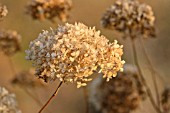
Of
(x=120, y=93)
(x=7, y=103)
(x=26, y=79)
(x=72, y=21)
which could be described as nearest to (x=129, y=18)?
(x=120, y=93)

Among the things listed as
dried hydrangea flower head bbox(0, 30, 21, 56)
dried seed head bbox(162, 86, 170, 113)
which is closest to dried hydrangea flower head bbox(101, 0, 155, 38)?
dried seed head bbox(162, 86, 170, 113)

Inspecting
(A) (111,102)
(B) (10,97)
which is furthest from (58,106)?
(B) (10,97)

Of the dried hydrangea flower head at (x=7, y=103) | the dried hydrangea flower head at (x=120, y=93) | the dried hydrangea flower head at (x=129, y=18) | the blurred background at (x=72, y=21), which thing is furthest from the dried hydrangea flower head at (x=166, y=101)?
the blurred background at (x=72, y=21)

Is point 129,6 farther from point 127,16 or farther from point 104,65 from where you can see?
point 104,65

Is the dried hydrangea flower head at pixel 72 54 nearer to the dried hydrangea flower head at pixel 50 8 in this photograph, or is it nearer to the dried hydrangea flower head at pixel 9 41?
the dried hydrangea flower head at pixel 50 8

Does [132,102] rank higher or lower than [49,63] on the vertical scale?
higher

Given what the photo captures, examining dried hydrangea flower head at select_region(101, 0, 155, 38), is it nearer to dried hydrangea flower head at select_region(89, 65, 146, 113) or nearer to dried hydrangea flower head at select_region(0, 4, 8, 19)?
dried hydrangea flower head at select_region(89, 65, 146, 113)

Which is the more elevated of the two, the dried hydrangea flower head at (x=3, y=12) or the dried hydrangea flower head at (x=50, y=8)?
the dried hydrangea flower head at (x=50, y=8)
